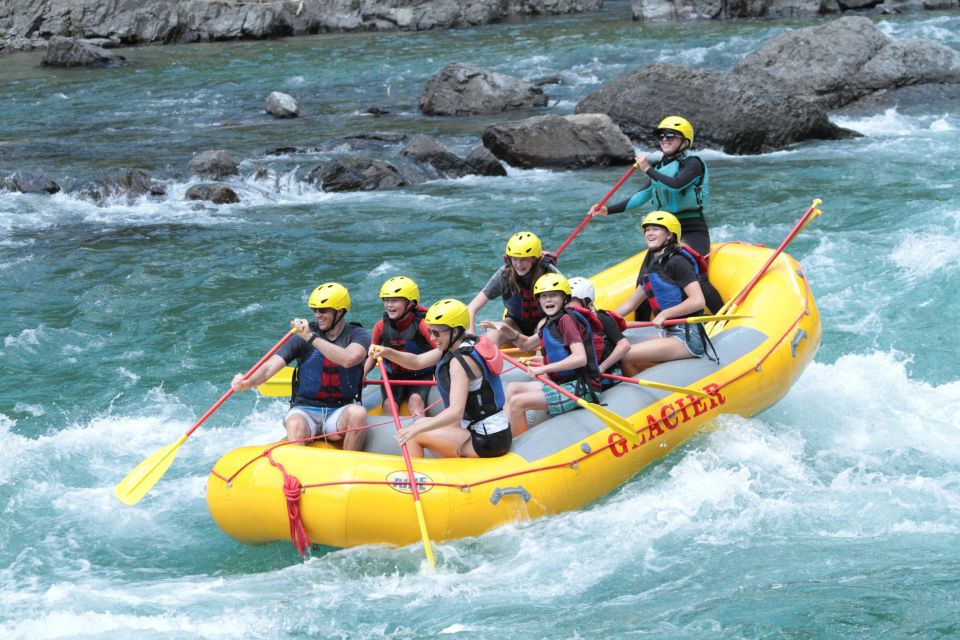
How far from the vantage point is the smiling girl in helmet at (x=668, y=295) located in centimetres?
721

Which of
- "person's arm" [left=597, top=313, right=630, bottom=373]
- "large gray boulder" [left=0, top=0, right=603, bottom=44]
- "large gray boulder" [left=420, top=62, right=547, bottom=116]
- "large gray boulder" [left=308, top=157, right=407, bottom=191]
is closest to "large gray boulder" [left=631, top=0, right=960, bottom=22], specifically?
"large gray boulder" [left=0, top=0, right=603, bottom=44]

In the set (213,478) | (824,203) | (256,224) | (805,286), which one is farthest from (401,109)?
(213,478)

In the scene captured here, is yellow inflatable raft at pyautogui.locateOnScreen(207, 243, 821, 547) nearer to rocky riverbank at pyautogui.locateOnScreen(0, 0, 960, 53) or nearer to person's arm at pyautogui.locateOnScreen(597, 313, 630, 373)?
person's arm at pyautogui.locateOnScreen(597, 313, 630, 373)

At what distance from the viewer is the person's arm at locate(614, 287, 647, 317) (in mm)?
7617

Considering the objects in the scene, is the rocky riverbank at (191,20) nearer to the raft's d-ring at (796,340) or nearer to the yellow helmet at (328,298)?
the raft's d-ring at (796,340)

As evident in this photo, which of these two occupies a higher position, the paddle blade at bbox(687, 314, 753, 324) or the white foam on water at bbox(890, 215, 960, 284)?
the paddle blade at bbox(687, 314, 753, 324)

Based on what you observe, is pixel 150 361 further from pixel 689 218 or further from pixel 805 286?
pixel 805 286

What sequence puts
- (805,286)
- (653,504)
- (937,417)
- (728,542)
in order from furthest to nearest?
(805,286) → (937,417) → (653,504) → (728,542)

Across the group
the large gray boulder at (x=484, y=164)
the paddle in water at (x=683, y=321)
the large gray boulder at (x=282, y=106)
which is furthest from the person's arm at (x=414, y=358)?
the large gray boulder at (x=282, y=106)

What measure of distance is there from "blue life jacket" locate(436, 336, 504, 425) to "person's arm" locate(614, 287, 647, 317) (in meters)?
1.74

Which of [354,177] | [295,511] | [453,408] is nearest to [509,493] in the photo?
[453,408]

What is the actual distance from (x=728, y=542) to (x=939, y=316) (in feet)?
14.7

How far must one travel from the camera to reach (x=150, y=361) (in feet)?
30.6

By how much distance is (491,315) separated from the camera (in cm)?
1035
